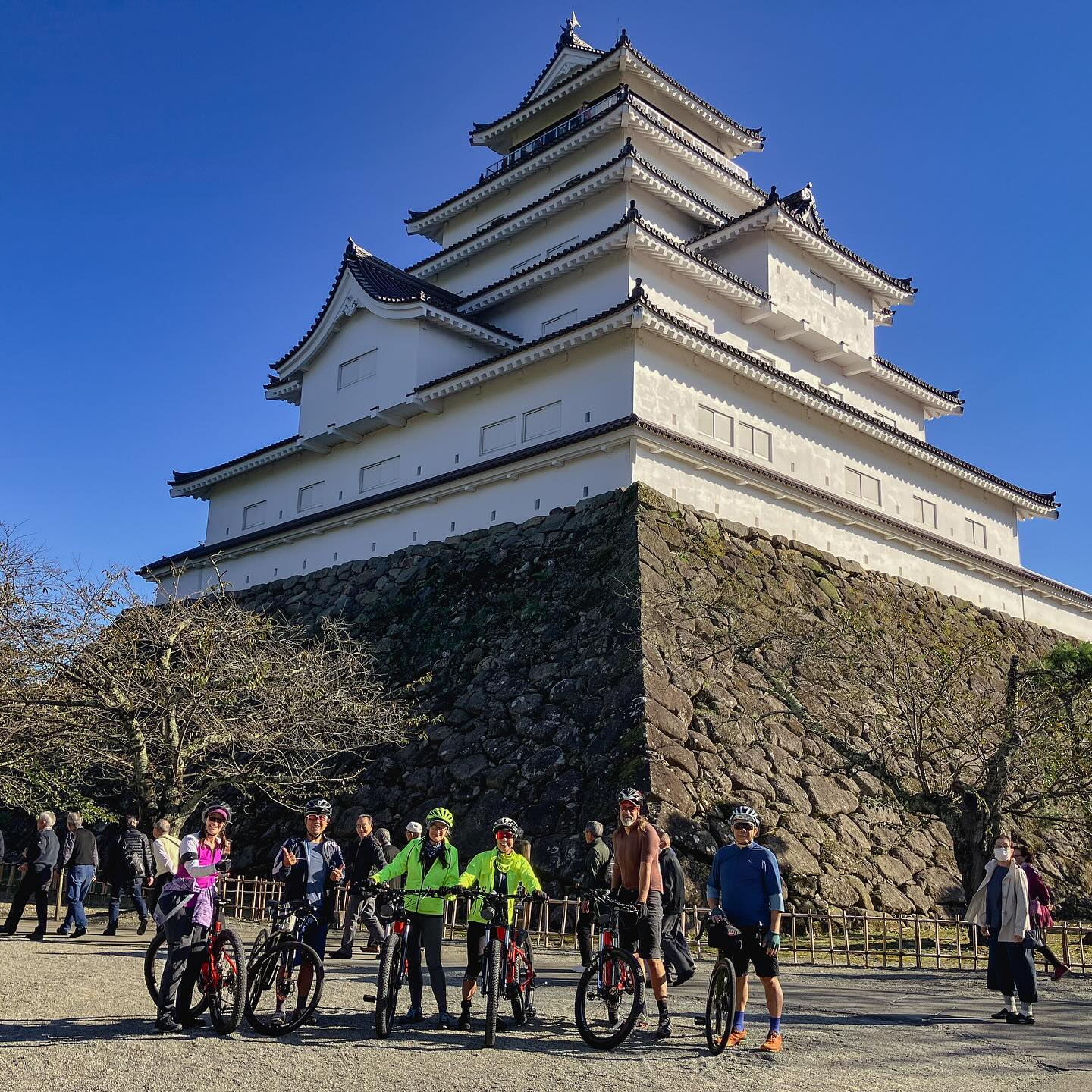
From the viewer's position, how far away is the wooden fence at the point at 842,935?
12664 mm

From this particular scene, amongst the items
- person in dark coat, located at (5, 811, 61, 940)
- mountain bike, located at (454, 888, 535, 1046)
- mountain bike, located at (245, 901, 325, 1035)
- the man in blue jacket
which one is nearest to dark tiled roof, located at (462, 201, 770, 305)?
person in dark coat, located at (5, 811, 61, 940)

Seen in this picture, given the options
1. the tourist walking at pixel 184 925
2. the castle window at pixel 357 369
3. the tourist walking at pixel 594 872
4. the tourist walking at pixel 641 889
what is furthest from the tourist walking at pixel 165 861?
the castle window at pixel 357 369

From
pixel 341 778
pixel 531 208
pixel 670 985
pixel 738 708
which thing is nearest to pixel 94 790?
pixel 341 778

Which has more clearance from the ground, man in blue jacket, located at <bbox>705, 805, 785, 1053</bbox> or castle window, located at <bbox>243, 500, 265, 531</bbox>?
castle window, located at <bbox>243, 500, 265, 531</bbox>

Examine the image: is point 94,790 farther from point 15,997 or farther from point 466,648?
point 15,997

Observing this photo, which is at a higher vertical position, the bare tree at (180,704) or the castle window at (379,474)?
the castle window at (379,474)

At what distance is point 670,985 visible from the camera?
977 centimetres

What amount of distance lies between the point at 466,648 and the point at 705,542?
15.6 feet

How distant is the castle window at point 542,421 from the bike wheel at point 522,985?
534 inches

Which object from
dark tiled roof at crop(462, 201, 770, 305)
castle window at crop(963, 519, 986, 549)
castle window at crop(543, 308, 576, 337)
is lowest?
castle window at crop(963, 519, 986, 549)

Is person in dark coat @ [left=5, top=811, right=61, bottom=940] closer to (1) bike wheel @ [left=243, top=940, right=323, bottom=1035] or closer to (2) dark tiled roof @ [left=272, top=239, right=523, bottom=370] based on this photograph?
(1) bike wheel @ [left=243, top=940, right=323, bottom=1035]

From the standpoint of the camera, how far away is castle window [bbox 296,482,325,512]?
2547 centimetres

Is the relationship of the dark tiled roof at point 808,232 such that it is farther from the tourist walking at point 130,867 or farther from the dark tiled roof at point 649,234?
the tourist walking at point 130,867

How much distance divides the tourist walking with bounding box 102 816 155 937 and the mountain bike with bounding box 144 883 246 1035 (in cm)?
661
